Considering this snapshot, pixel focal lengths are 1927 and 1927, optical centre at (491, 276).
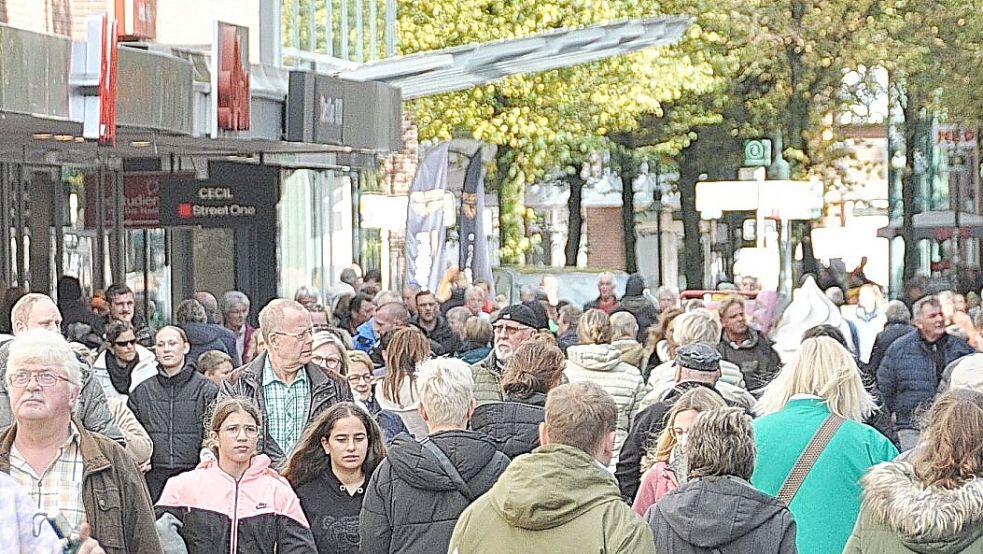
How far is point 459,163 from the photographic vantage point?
140 feet

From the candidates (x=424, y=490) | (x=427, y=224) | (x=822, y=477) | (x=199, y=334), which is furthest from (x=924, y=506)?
(x=427, y=224)

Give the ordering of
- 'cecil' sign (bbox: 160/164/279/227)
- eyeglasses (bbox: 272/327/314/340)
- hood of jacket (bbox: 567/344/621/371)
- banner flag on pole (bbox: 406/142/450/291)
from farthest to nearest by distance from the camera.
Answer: banner flag on pole (bbox: 406/142/450/291)
'cecil' sign (bbox: 160/164/279/227)
hood of jacket (bbox: 567/344/621/371)
eyeglasses (bbox: 272/327/314/340)

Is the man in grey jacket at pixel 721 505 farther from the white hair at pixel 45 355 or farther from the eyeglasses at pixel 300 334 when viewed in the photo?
the eyeglasses at pixel 300 334

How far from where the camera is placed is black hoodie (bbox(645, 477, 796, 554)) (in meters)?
5.95

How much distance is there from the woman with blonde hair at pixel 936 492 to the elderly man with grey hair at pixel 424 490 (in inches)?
68.7

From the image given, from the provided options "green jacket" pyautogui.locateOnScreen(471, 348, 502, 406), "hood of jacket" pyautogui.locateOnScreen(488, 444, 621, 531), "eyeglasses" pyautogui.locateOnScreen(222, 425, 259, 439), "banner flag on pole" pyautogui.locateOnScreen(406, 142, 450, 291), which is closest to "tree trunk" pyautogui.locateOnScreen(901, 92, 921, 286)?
"banner flag on pole" pyautogui.locateOnScreen(406, 142, 450, 291)

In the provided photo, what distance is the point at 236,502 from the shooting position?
291 inches

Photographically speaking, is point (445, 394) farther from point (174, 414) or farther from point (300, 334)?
point (174, 414)

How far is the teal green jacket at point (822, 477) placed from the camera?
7277mm

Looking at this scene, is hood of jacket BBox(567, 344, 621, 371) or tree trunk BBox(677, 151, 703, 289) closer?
hood of jacket BBox(567, 344, 621, 371)

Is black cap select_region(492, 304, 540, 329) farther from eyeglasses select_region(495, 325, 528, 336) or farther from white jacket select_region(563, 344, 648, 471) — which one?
white jacket select_region(563, 344, 648, 471)

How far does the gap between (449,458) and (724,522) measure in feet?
4.74

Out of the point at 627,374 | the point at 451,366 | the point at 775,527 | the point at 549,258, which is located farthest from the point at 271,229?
the point at 549,258

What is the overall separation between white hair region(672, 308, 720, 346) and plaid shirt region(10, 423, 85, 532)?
5350 millimetres
